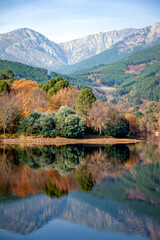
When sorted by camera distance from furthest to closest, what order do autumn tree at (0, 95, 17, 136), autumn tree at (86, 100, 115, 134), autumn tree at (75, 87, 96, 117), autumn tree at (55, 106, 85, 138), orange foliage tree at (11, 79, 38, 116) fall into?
autumn tree at (75, 87, 96, 117) → autumn tree at (86, 100, 115, 134) → orange foliage tree at (11, 79, 38, 116) → autumn tree at (55, 106, 85, 138) → autumn tree at (0, 95, 17, 136)

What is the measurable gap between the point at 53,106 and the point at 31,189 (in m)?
58.7

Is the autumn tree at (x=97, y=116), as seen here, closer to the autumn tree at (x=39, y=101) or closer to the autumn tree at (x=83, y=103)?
the autumn tree at (x=83, y=103)

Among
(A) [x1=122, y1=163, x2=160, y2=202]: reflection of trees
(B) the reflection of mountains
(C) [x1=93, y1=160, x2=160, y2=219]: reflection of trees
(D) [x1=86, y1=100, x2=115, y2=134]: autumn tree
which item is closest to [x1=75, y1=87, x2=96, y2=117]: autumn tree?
(D) [x1=86, y1=100, x2=115, y2=134]: autumn tree

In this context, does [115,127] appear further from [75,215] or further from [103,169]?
[75,215]

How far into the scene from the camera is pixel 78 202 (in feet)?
67.6

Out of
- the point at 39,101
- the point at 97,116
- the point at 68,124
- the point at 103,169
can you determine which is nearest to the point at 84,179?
the point at 103,169

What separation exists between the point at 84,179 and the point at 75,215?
30.6 ft

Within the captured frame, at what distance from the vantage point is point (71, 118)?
223 feet

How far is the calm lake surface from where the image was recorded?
16266 millimetres

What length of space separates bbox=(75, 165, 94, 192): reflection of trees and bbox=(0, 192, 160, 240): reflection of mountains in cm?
343

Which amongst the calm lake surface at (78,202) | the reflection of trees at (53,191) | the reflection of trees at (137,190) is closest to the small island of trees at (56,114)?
the calm lake surface at (78,202)

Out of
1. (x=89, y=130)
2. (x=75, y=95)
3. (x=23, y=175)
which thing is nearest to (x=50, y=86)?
(x=75, y=95)

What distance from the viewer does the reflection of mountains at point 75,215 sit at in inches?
654

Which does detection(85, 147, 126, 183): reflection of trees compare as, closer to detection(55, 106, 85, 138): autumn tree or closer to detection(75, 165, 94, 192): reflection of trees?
detection(75, 165, 94, 192): reflection of trees
